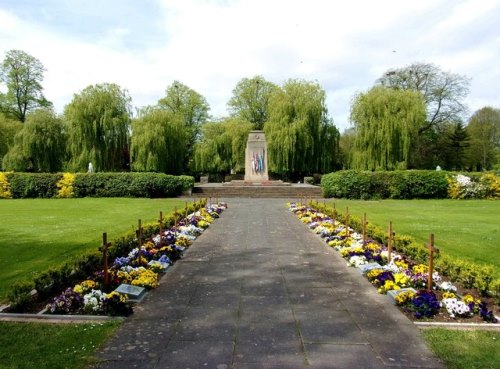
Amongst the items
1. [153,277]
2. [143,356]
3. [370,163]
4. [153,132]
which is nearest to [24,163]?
[153,132]

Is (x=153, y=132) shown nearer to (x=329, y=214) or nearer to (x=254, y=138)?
(x=254, y=138)

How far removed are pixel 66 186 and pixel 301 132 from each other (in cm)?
2000

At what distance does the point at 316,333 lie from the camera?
4773mm

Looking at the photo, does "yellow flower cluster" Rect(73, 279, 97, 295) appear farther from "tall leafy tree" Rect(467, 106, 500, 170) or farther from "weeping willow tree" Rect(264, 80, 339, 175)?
"tall leafy tree" Rect(467, 106, 500, 170)

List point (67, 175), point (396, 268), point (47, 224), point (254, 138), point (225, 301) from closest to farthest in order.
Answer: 1. point (225, 301)
2. point (396, 268)
3. point (47, 224)
4. point (67, 175)
5. point (254, 138)

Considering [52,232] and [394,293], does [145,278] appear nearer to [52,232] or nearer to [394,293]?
[394,293]

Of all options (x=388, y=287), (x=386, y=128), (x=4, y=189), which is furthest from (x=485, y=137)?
(x=388, y=287)

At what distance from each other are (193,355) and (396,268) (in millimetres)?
4529

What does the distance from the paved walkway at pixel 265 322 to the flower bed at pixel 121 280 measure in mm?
271

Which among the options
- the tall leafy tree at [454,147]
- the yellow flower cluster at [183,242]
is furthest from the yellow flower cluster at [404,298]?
the tall leafy tree at [454,147]

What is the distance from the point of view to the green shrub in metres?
26.5

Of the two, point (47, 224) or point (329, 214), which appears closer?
point (47, 224)

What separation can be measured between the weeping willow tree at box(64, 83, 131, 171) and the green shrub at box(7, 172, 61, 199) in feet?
19.5

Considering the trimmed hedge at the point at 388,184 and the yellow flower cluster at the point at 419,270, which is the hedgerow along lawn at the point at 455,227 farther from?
the trimmed hedge at the point at 388,184
